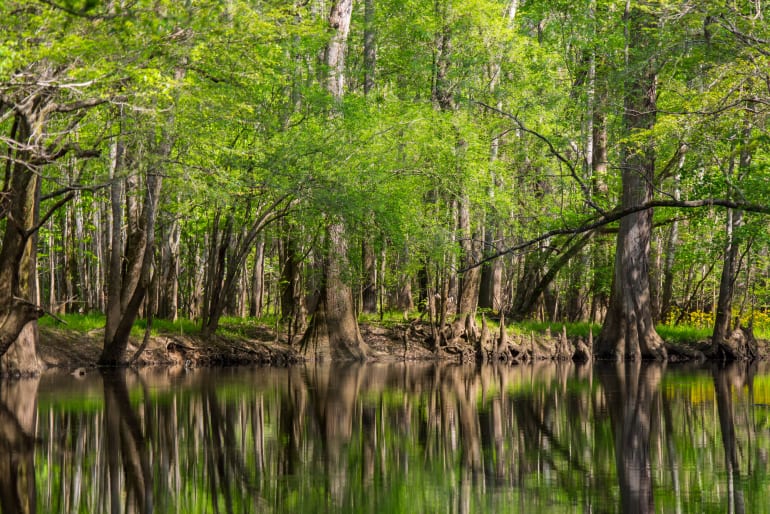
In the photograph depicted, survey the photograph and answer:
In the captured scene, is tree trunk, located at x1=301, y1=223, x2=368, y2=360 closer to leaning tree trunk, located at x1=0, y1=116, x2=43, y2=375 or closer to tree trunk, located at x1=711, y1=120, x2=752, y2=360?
leaning tree trunk, located at x1=0, y1=116, x2=43, y2=375

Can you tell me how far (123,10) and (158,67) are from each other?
11.9 feet

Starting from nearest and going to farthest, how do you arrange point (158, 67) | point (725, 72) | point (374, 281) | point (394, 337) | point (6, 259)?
point (158, 67) → point (725, 72) → point (6, 259) → point (394, 337) → point (374, 281)

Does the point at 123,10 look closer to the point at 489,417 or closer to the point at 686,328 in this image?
the point at 489,417

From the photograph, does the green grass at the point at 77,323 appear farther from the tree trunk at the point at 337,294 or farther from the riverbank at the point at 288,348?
the tree trunk at the point at 337,294

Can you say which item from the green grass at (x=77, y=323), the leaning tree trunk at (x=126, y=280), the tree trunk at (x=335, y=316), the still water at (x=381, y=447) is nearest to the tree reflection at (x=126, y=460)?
the still water at (x=381, y=447)

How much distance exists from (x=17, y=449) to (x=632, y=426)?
7.37m

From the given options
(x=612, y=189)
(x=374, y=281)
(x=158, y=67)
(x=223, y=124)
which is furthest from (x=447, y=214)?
(x=158, y=67)

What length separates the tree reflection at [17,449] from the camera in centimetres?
795

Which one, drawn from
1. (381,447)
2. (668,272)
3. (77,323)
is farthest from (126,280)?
(668,272)

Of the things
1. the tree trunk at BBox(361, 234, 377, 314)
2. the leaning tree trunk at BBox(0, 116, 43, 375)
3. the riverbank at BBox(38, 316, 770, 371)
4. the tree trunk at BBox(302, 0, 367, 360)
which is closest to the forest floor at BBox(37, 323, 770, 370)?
the riverbank at BBox(38, 316, 770, 371)

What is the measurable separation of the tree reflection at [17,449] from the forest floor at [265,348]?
6047 millimetres

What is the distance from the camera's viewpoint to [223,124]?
20562mm

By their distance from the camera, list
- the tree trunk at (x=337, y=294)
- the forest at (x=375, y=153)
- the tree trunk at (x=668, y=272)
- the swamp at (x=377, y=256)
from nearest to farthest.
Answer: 1. the swamp at (x=377, y=256)
2. the forest at (x=375, y=153)
3. the tree trunk at (x=337, y=294)
4. the tree trunk at (x=668, y=272)

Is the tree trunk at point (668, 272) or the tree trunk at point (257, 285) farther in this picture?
the tree trunk at point (668, 272)
